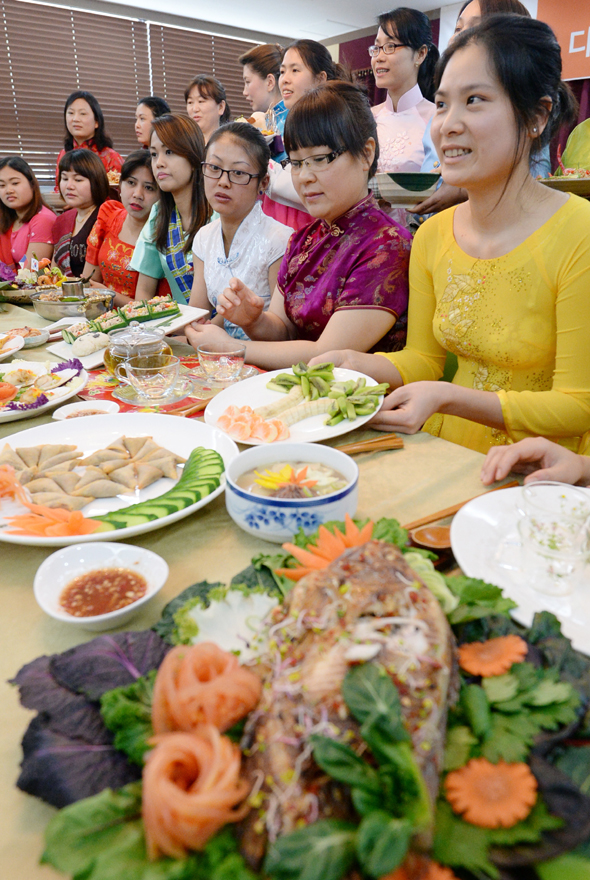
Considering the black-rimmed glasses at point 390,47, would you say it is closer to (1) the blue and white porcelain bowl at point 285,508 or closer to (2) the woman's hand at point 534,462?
(2) the woman's hand at point 534,462

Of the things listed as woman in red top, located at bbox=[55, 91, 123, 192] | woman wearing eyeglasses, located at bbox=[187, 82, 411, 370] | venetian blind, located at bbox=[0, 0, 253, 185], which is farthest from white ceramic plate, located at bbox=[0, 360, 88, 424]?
venetian blind, located at bbox=[0, 0, 253, 185]

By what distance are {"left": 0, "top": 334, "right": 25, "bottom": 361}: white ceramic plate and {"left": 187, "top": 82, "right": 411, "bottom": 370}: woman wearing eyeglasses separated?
727mm

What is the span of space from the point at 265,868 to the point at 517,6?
12.2ft

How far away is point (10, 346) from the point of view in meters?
2.49

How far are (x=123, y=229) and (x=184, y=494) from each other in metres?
3.97

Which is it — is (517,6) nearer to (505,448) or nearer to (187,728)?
(505,448)

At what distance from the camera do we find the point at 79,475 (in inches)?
53.1

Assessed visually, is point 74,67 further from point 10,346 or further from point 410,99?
point 10,346

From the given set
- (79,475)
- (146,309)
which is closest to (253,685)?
(79,475)

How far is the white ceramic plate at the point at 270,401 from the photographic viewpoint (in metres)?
1.54

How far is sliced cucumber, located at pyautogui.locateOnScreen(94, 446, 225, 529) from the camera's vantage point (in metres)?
1.11

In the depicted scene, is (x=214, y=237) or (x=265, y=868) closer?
(x=265, y=868)

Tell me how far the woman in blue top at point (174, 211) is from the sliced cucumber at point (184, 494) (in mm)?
2877

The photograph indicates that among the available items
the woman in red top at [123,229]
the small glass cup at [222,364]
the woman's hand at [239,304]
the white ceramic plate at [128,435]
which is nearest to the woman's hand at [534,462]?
the white ceramic plate at [128,435]
